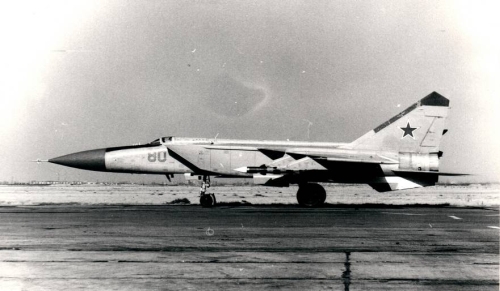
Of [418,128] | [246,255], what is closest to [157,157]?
[418,128]

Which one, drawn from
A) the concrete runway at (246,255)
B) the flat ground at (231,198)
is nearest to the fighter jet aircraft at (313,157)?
the flat ground at (231,198)

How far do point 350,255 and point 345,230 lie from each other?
12.6 ft

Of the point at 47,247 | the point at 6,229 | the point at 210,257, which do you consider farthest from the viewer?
the point at 6,229

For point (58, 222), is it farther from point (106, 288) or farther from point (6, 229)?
point (106, 288)

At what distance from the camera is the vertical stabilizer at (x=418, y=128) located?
23.4 meters

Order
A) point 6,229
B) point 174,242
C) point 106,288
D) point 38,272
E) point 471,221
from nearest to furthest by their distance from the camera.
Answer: point 106,288 < point 38,272 < point 174,242 < point 6,229 < point 471,221

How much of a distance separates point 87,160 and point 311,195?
9760 millimetres

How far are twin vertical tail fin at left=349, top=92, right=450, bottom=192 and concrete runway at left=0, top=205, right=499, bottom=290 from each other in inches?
327

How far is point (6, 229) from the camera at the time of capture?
12461 mm

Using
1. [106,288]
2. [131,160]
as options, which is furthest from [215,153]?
[106,288]

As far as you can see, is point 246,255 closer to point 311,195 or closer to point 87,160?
point 311,195

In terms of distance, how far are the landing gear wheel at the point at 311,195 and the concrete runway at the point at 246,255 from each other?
8236 millimetres

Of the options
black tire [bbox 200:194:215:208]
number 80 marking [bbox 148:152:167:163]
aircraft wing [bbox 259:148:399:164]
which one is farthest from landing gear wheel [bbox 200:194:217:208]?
aircraft wing [bbox 259:148:399:164]

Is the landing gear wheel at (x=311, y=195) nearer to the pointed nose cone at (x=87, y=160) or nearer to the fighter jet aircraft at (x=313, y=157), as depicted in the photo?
the fighter jet aircraft at (x=313, y=157)
